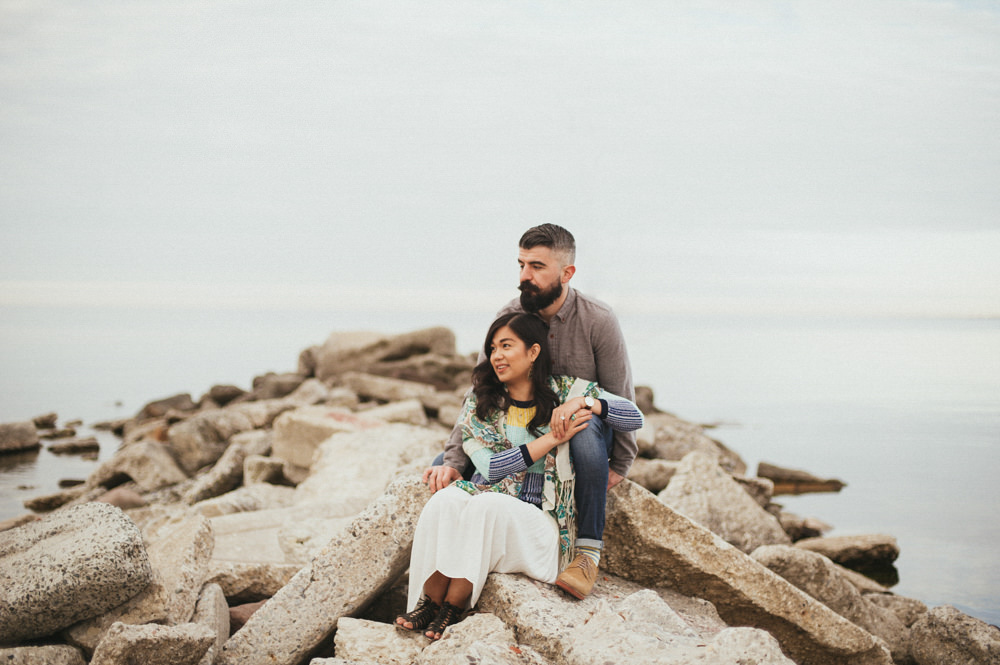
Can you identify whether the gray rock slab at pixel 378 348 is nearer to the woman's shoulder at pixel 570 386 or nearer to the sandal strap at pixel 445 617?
the woman's shoulder at pixel 570 386

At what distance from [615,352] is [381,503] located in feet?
5.32

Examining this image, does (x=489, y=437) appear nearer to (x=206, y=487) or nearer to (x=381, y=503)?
(x=381, y=503)

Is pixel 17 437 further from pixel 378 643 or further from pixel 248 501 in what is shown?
pixel 378 643

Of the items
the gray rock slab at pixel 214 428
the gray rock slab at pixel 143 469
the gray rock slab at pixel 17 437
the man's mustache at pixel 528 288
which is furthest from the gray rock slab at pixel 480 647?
the gray rock slab at pixel 17 437

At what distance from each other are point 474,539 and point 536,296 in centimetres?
146

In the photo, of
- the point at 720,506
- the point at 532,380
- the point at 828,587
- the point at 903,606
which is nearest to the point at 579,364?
the point at 532,380

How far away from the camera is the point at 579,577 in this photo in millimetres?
4258

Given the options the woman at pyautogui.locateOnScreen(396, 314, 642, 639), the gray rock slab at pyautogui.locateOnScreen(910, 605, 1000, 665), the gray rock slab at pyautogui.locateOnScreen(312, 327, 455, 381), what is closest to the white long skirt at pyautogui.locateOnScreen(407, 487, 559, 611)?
the woman at pyautogui.locateOnScreen(396, 314, 642, 639)

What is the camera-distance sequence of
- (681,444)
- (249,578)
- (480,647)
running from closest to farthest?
(480,647), (249,578), (681,444)

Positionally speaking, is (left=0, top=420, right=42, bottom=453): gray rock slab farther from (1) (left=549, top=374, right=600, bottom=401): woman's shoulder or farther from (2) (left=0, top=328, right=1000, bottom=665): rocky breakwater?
(1) (left=549, top=374, right=600, bottom=401): woman's shoulder

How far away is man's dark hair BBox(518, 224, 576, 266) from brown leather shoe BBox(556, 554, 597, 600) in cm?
170

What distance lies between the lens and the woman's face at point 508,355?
4.40 meters

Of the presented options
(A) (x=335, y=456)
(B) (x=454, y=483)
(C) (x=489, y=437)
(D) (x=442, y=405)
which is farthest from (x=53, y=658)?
(D) (x=442, y=405)

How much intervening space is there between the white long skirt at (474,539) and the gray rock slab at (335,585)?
23 centimetres
